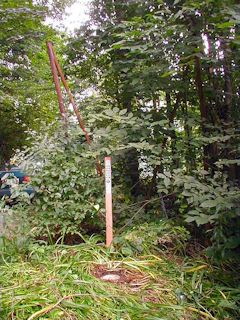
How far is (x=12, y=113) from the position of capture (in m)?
10.2

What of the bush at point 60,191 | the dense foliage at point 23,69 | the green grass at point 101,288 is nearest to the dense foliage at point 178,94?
the green grass at point 101,288

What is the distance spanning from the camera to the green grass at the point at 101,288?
1841 mm

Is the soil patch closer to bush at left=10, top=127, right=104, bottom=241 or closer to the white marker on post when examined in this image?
the white marker on post

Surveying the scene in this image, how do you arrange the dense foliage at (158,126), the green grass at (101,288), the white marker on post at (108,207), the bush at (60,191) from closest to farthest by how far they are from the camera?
the green grass at (101,288), the dense foliage at (158,126), the white marker on post at (108,207), the bush at (60,191)

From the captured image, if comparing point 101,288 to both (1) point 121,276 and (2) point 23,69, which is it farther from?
(2) point 23,69

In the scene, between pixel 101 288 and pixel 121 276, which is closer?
pixel 101 288

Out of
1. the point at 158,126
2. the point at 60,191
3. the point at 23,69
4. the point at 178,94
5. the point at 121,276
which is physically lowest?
the point at 121,276

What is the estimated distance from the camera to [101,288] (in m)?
2.07

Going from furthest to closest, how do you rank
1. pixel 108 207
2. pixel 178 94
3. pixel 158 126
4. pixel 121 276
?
pixel 178 94
pixel 158 126
pixel 108 207
pixel 121 276

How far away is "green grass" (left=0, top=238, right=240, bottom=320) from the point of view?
1841mm

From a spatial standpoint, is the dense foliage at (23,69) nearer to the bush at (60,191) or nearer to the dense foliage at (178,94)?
the dense foliage at (178,94)

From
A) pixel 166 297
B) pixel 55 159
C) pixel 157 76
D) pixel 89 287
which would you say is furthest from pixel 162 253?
pixel 157 76

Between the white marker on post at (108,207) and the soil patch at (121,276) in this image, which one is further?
the white marker on post at (108,207)

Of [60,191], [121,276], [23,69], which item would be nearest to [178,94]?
[60,191]
